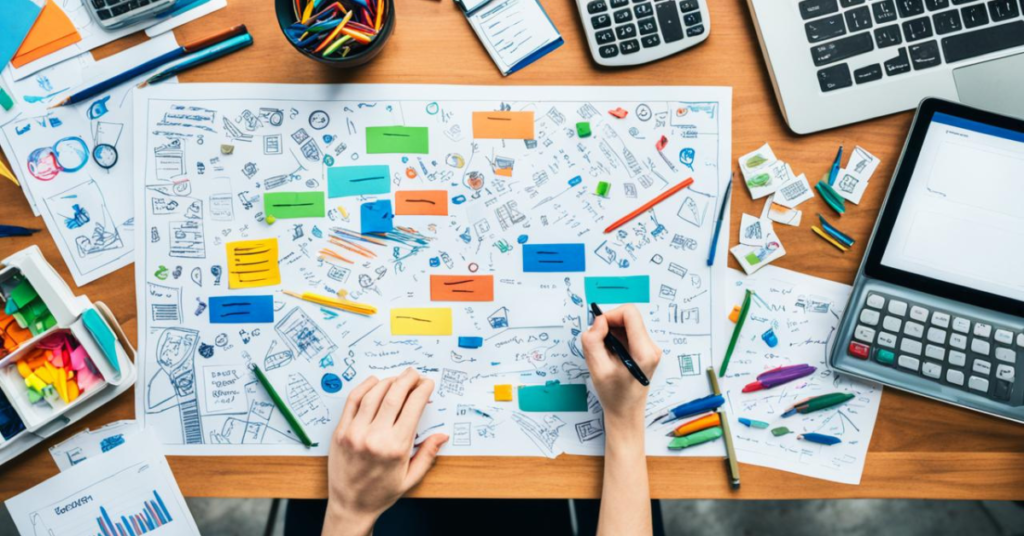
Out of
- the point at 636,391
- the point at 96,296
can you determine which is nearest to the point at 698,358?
the point at 636,391

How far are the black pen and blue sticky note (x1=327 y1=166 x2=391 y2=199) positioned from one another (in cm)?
32

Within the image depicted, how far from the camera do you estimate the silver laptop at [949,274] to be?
77cm

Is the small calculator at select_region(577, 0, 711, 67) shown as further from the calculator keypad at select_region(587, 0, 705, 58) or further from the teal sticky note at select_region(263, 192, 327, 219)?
the teal sticky note at select_region(263, 192, 327, 219)

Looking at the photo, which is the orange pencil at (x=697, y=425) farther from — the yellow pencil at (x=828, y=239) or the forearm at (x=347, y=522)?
the forearm at (x=347, y=522)

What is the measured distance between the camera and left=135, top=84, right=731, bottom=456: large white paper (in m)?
0.81

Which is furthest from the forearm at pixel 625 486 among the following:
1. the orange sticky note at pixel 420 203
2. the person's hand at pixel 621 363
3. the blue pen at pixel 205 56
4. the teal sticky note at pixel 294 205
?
the blue pen at pixel 205 56

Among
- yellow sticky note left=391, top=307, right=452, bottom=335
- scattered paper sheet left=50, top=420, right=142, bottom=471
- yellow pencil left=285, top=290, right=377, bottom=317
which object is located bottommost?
scattered paper sheet left=50, top=420, right=142, bottom=471

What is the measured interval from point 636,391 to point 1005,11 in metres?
0.66

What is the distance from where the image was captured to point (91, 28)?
31.7 inches

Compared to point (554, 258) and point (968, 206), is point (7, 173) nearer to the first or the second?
point (554, 258)

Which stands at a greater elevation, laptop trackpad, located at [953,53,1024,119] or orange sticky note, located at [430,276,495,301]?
laptop trackpad, located at [953,53,1024,119]

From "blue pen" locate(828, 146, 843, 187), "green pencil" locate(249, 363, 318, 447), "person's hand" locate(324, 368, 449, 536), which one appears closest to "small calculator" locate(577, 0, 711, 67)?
"blue pen" locate(828, 146, 843, 187)

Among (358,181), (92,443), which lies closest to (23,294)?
(92,443)

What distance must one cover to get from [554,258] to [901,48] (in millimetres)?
506
